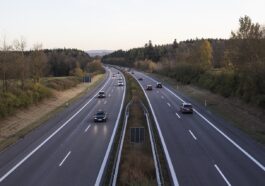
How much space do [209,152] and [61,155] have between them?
29.8 feet

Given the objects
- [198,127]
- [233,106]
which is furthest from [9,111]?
[233,106]

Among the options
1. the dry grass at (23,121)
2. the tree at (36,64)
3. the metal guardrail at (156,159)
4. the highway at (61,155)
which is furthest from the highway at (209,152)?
the tree at (36,64)

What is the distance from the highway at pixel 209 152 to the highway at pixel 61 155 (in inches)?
163

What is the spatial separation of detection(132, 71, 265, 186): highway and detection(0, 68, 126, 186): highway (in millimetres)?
4138

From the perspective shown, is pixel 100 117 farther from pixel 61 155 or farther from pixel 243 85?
pixel 243 85

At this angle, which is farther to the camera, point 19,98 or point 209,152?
point 19,98

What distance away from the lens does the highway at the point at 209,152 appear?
18.6 meters

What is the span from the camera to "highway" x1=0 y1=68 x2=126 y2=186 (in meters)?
19.0

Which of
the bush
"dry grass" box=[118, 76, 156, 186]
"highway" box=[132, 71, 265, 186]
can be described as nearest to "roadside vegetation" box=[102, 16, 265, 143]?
"highway" box=[132, 71, 265, 186]

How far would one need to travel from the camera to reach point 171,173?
63.6ft

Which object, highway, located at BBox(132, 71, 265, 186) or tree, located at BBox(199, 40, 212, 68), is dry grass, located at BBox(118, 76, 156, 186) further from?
tree, located at BBox(199, 40, 212, 68)

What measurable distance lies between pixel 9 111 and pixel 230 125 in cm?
2170

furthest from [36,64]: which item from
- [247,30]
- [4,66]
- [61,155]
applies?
[61,155]

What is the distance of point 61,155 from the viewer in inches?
935
